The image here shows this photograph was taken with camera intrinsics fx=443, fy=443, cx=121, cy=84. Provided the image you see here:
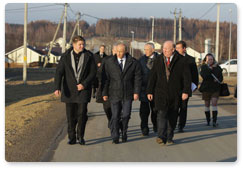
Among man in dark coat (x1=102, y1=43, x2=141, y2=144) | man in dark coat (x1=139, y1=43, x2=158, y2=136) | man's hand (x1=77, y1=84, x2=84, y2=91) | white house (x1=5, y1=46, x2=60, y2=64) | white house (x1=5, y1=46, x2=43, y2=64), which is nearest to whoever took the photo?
man's hand (x1=77, y1=84, x2=84, y2=91)

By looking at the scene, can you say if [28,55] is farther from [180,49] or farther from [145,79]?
[145,79]

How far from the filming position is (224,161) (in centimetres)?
689

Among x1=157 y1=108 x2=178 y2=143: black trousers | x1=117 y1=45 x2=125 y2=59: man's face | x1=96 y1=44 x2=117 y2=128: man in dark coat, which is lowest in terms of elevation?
x1=157 y1=108 x2=178 y2=143: black trousers

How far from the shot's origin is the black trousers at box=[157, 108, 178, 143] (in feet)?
26.8

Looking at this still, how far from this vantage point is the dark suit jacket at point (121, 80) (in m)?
8.39

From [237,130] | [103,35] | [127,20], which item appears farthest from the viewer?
[103,35]

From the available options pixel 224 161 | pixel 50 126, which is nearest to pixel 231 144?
pixel 224 161

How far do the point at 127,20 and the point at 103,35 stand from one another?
17865 millimetres

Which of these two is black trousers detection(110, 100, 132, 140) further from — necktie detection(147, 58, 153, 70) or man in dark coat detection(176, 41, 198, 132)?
man in dark coat detection(176, 41, 198, 132)

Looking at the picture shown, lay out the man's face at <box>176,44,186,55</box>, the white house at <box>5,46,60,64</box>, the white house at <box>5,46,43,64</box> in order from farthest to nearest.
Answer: the white house at <box>5,46,43,64</box> < the white house at <box>5,46,60,64</box> < the man's face at <box>176,44,186,55</box>

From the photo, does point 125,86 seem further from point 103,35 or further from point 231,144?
point 103,35

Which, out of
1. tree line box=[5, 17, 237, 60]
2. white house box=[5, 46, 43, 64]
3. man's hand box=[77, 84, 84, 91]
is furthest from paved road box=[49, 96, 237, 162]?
white house box=[5, 46, 43, 64]

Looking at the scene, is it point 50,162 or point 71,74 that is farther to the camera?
point 71,74

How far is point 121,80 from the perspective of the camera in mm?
8391
